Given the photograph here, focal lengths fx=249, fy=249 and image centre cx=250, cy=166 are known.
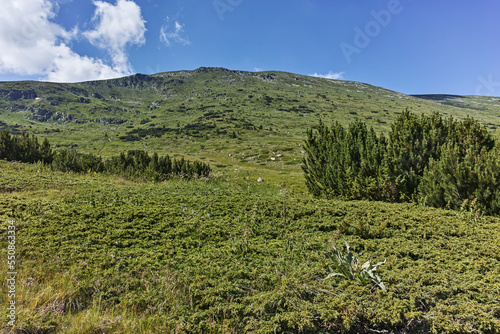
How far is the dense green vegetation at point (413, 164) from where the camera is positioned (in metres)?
9.15

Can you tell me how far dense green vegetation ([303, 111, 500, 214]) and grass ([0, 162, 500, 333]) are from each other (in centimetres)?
206

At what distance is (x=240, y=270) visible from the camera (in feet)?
14.7

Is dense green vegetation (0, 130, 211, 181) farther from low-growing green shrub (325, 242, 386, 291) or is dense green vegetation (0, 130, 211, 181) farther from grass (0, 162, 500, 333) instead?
low-growing green shrub (325, 242, 386, 291)

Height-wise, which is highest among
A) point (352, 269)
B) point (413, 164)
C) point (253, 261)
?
point (413, 164)

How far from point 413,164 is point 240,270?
A: 1100 centimetres

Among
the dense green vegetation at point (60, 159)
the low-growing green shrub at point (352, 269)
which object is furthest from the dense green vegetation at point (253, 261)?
the dense green vegetation at point (60, 159)

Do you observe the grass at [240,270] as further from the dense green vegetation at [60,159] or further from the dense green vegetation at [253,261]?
the dense green vegetation at [60,159]

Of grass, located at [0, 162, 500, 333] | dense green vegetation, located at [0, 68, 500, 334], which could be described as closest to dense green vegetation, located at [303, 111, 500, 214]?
dense green vegetation, located at [0, 68, 500, 334]

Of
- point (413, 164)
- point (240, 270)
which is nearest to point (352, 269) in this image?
point (240, 270)

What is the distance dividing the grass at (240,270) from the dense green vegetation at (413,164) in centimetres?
206

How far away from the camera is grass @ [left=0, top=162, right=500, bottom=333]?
343cm

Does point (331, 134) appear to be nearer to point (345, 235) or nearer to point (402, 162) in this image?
point (402, 162)

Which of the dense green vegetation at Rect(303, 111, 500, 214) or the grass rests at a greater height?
the dense green vegetation at Rect(303, 111, 500, 214)

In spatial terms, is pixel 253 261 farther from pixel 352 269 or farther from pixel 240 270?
pixel 352 269
